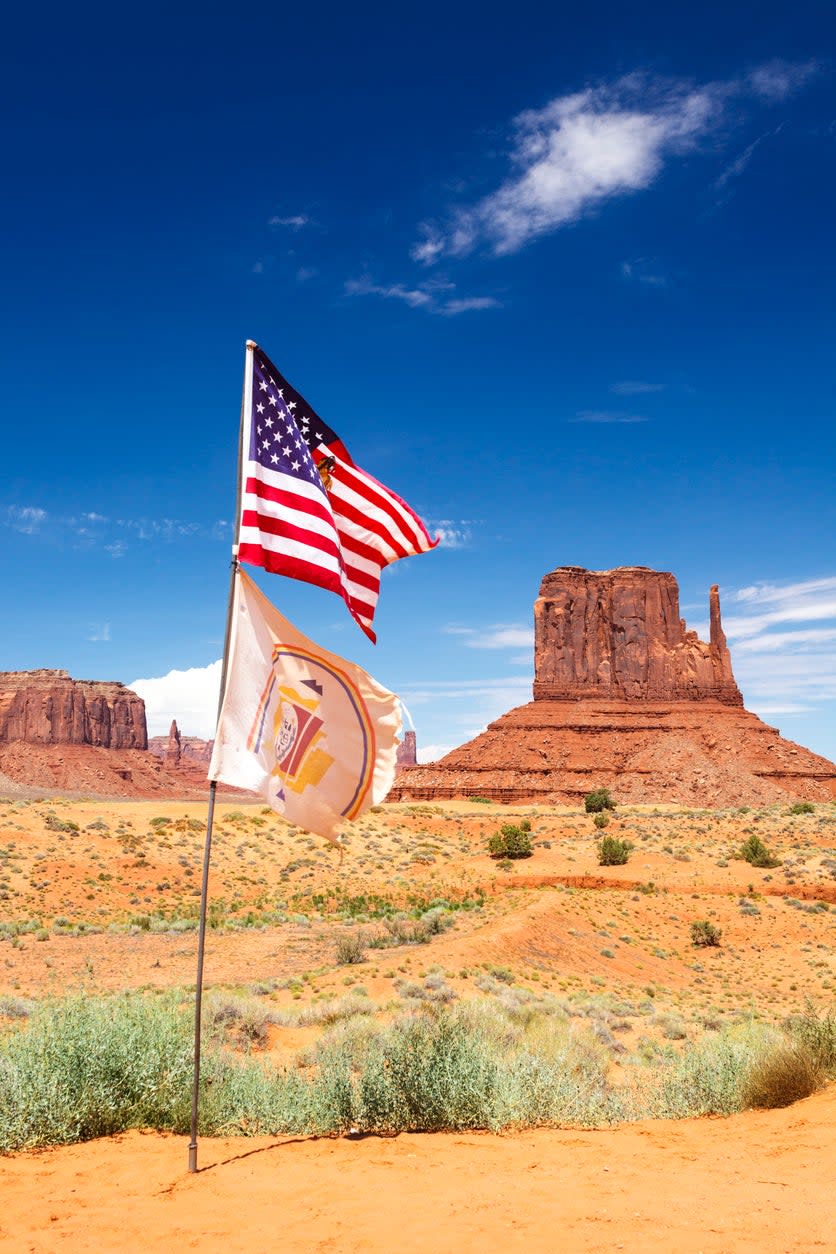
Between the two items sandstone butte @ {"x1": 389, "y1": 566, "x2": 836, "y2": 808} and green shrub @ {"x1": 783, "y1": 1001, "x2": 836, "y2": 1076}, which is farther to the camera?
sandstone butte @ {"x1": 389, "y1": 566, "x2": 836, "y2": 808}

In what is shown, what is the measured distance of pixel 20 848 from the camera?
120 ft

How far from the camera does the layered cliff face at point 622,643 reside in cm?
11681

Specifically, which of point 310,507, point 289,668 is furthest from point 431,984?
point 310,507

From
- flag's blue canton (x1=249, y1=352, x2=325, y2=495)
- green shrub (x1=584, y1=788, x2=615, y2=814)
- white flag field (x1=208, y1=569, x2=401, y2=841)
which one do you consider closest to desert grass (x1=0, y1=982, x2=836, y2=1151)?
white flag field (x1=208, y1=569, x2=401, y2=841)

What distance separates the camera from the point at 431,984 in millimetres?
17391

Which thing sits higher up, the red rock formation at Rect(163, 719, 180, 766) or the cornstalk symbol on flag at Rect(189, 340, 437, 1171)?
the red rock formation at Rect(163, 719, 180, 766)

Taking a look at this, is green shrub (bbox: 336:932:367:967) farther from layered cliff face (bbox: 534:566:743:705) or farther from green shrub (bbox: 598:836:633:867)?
layered cliff face (bbox: 534:566:743:705)

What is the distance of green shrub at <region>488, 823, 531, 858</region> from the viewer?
42.7 metres

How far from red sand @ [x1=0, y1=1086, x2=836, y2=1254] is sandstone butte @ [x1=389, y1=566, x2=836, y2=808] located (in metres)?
80.5

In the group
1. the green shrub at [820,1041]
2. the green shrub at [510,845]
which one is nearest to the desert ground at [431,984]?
the green shrub at [820,1041]

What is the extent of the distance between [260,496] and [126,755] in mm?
163928

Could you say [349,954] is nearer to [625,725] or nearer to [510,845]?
[510,845]

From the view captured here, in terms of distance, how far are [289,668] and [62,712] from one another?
6308 inches

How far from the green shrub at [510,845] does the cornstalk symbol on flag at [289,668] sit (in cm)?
3596
